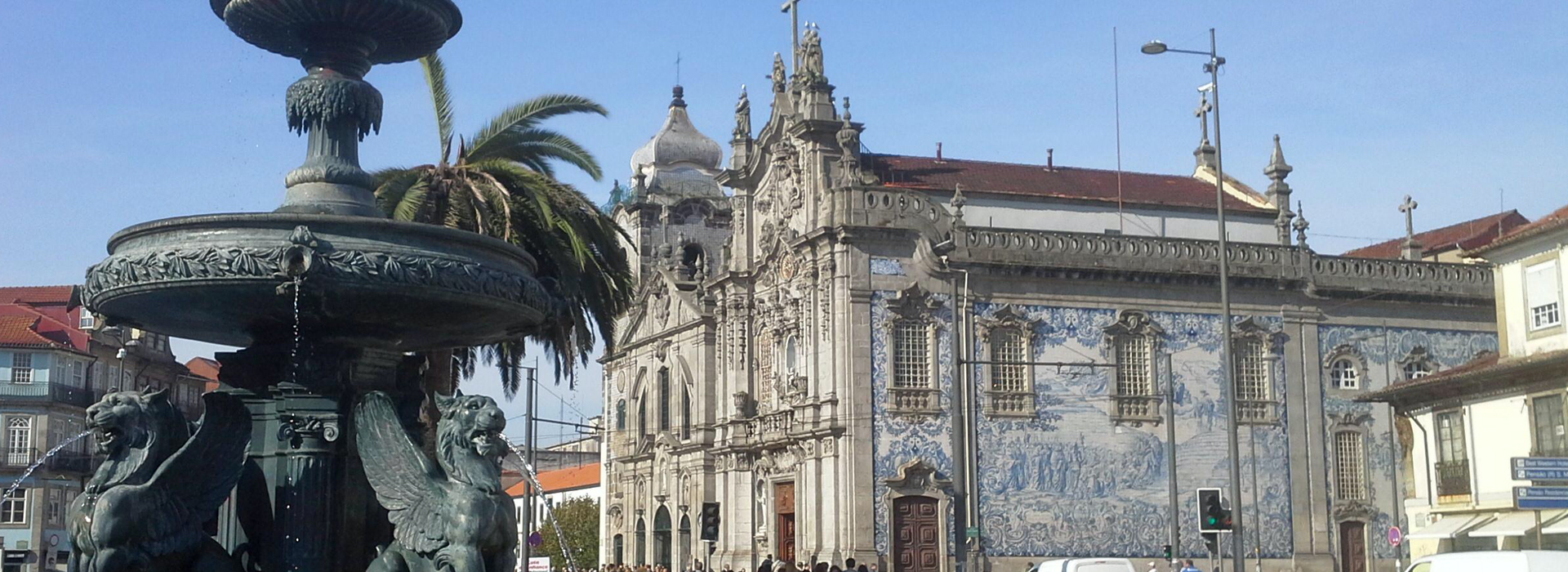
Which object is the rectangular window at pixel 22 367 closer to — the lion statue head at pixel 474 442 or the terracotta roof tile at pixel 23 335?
the terracotta roof tile at pixel 23 335

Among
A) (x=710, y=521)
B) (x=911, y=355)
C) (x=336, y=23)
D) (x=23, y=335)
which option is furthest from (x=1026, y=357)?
(x=336, y=23)

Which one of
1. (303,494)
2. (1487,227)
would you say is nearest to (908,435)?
(1487,227)

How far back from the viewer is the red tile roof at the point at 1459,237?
5934 cm

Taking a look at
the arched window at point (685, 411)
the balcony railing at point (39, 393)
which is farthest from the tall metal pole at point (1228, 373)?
the balcony railing at point (39, 393)

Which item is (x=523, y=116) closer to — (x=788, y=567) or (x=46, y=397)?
(x=788, y=567)

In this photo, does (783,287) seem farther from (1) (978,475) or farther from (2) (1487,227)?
(2) (1487,227)

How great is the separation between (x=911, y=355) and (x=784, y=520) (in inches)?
276

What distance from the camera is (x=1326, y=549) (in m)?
47.8

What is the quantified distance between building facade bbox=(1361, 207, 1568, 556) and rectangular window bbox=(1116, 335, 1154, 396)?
9.74 metres

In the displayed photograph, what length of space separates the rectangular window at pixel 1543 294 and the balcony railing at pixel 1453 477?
11.3ft

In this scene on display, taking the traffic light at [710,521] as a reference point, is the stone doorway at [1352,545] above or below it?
below

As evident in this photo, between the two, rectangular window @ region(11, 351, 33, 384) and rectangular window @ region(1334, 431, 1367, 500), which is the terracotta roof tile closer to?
rectangular window @ region(11, 351, 33, 384)

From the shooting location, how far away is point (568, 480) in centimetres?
8350

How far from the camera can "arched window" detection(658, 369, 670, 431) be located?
59.2m
